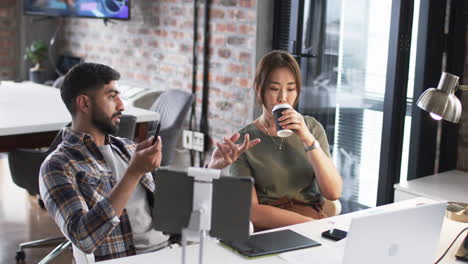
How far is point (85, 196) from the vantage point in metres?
2.10

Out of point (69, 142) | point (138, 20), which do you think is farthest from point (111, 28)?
point (69, 142)

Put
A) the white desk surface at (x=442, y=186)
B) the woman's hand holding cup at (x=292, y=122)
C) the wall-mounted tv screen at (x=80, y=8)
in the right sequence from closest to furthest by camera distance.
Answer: the woman's hand holding cup at (x=292, y=122)
the white desk surface at (x=442, y=186)
the wall-mounted tv screen at (x=80, y=8)

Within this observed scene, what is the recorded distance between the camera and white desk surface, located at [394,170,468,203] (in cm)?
289

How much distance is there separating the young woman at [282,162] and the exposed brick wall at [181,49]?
5.07ft

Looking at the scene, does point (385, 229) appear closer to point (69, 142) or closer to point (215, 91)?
point (69, 142)

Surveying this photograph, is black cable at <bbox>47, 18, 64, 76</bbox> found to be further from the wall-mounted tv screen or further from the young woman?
the young woman

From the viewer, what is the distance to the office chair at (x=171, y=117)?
390 cm

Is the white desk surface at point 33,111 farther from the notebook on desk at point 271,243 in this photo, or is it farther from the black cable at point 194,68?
the notebook on desk at point 271,243

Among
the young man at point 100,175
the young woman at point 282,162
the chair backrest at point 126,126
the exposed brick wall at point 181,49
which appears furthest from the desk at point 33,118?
the young woman at point 282,162

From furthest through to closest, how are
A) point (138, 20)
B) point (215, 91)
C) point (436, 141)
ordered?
1. point (138, 20)
2. point (215, 91)
3. point (436, 141)

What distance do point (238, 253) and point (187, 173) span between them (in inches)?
22.1

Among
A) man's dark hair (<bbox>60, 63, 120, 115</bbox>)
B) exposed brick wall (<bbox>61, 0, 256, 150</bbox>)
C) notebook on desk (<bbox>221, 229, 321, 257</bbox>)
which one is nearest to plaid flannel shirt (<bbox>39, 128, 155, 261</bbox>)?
man's dark hair (<bbox>60, 63, 120, 115</bbox>)

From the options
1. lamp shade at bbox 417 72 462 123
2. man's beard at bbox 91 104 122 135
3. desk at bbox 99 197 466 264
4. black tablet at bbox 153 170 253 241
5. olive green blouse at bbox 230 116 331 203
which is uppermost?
lamp shade at bbox 417 72 462 123

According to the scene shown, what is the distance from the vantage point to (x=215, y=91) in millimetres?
4590
